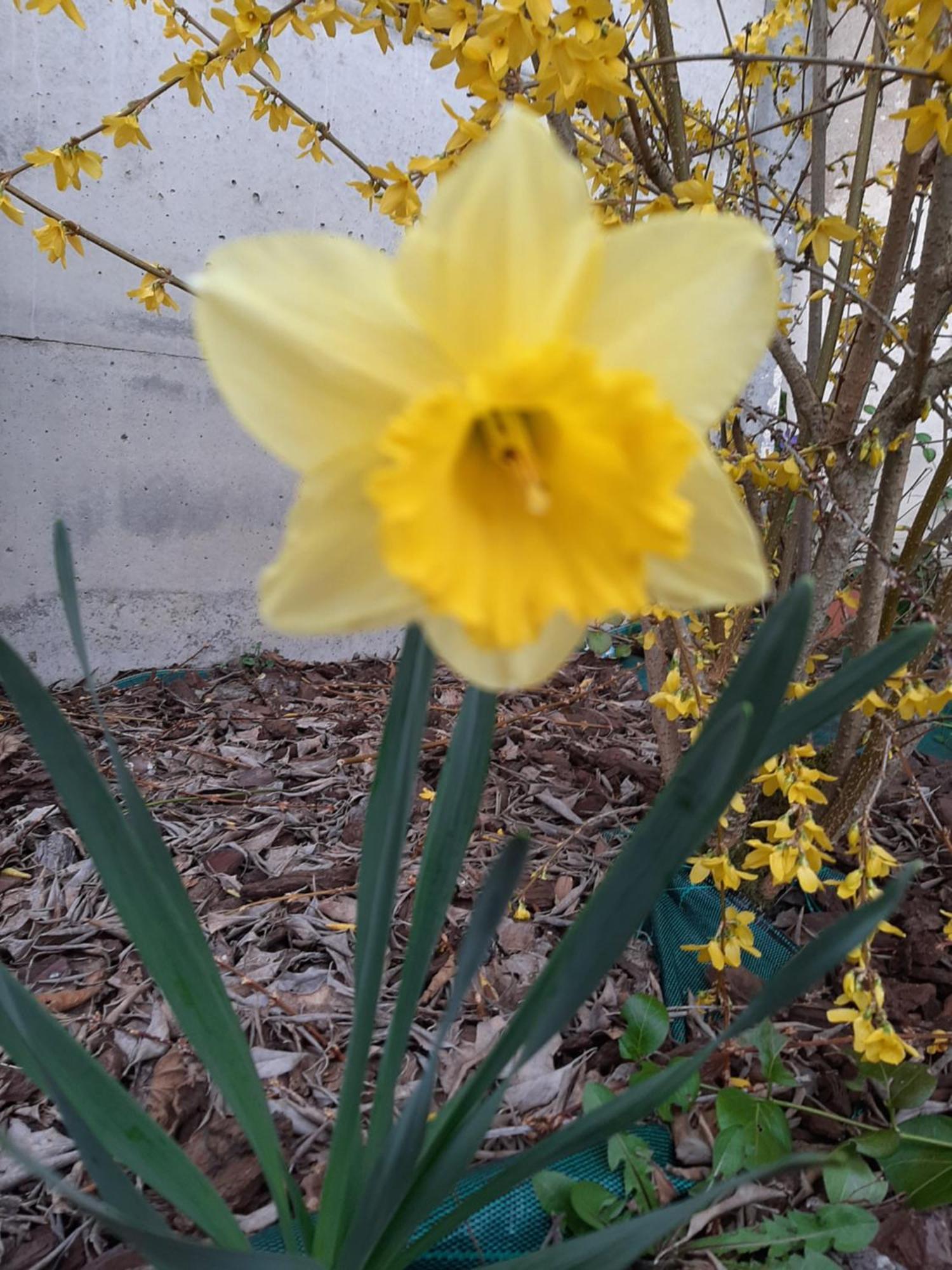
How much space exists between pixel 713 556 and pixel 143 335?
95.9 inches

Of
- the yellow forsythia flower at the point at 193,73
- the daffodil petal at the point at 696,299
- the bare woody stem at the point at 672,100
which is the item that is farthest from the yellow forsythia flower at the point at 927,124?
the yellow forsythia flower at the point at 193,73

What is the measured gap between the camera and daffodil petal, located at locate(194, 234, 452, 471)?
14.5 inches

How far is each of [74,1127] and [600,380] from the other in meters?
0.56

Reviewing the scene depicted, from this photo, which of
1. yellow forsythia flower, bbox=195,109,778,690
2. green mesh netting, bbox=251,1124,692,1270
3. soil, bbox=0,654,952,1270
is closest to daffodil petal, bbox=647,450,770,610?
yellow forsythia flower, bbox=195,109,778,690

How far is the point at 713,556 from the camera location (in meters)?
0.41

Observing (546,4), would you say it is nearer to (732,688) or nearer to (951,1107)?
(732,688)

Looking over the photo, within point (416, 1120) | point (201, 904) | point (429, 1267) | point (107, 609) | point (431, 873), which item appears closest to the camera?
point (416, 1120)

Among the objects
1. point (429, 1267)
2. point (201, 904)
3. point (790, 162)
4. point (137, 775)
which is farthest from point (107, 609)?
point (790, 162)

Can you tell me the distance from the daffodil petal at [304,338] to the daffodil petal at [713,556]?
146 mm

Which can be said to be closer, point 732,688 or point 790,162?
point 732,688

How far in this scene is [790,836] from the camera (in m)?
1.03

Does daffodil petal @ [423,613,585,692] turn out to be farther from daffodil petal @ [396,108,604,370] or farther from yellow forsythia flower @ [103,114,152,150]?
yellow forsythia flower @ [103,114,152,150]

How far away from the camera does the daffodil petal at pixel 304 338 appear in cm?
37

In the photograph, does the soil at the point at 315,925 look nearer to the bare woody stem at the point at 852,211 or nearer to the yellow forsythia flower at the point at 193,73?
the bare woody stem at the point at 852,211
